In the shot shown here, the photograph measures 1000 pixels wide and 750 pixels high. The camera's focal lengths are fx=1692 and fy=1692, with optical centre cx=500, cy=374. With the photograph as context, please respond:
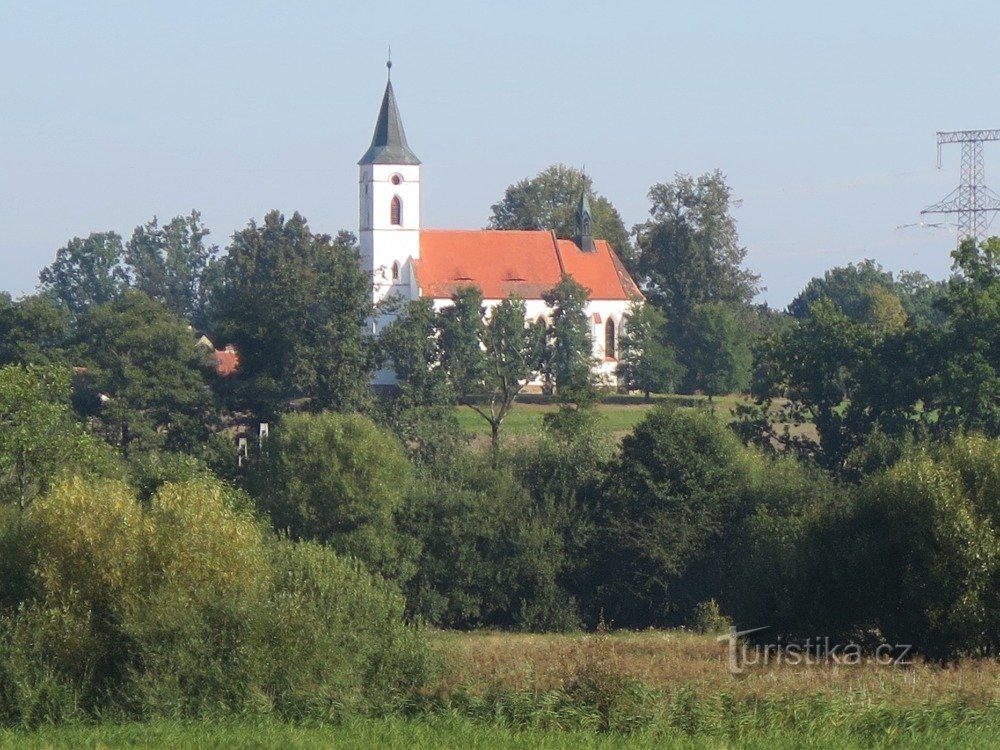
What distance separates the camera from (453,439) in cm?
5431

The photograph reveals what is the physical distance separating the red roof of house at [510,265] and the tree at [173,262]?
4269 centimetres

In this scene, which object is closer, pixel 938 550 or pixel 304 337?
pixel 938 550

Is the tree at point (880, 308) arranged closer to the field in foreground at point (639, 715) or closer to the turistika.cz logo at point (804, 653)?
the turistika.cz logo at point (804, 653)

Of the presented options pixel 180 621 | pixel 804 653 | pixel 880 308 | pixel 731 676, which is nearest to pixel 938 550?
pixel 804 653

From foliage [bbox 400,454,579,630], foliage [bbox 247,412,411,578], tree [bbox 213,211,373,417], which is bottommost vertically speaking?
foliage [bbox 400,454,579,630]

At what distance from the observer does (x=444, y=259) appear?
293 feet

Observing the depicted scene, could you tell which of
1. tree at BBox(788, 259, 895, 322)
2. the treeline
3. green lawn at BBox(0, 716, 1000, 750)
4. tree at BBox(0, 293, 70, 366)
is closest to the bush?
the treeline

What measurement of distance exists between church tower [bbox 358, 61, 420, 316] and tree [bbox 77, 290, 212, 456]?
2966cm

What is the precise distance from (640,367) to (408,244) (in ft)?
52.5

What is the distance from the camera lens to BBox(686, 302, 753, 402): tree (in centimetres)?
8069

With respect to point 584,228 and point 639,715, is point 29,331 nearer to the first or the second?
point 584,228

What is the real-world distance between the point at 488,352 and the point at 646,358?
425 inches

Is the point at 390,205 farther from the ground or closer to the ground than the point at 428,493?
farther from the ground

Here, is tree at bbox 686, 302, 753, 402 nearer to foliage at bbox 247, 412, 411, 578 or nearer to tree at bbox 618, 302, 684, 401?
tree at bbox 618, 302, 684, 401
